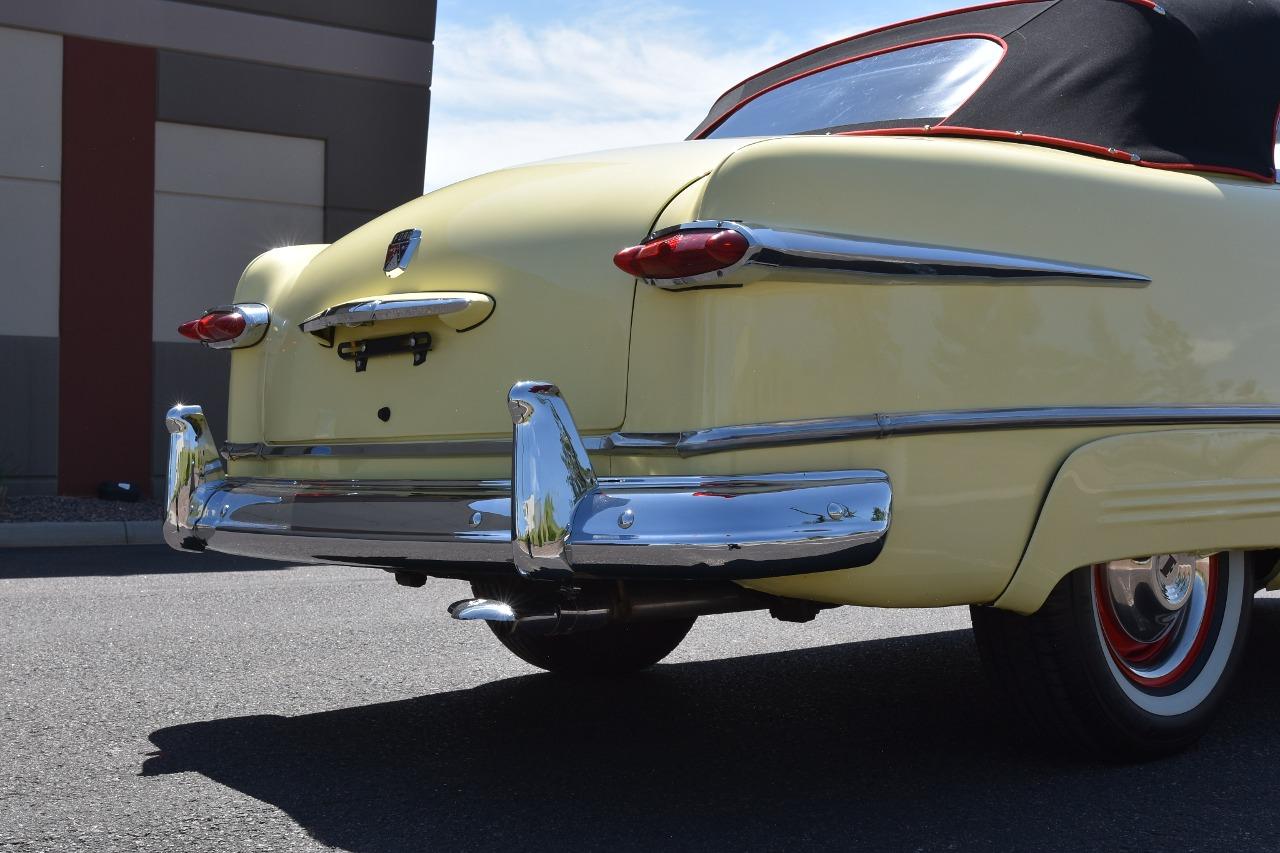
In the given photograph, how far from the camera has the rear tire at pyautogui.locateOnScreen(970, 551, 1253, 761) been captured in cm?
310

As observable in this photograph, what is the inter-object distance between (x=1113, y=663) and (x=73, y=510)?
32.6 feet

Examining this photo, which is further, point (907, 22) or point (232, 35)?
point (232, 35)

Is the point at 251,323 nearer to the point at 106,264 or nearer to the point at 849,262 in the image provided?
the point at 849,262

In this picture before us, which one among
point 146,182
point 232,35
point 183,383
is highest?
point 232,35

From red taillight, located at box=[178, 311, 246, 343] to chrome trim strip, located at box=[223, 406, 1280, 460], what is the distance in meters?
0.63

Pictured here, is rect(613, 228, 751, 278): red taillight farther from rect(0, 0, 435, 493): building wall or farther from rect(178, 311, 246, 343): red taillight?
rect(0, 0, 435, 493): building wall

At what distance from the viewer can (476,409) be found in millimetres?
3051

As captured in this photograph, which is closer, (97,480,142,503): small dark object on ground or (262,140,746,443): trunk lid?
(262,140,746,443): trunk lid

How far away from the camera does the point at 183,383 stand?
1316 centimetres

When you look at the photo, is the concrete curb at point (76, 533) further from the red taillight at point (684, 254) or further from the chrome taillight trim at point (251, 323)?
the red taillight at point (684, 254)

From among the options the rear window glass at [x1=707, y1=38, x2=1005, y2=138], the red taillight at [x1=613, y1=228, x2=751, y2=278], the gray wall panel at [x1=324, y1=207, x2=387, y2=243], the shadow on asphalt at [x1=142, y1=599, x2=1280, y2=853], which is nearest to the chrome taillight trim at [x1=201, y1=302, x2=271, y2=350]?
the shadow on asphalt at [x1=142, y1=599, x2=1280, y2=853]

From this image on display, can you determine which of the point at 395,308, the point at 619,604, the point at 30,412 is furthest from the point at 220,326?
the point at 30,412

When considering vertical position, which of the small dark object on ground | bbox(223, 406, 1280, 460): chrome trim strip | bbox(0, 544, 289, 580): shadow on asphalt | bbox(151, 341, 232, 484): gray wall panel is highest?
bbox(223, 406, 1280, 460): chrome trim strip

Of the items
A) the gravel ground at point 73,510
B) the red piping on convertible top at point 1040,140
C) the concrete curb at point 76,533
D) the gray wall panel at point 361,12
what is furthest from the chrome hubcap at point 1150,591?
the gray wall panel at point 361,12
